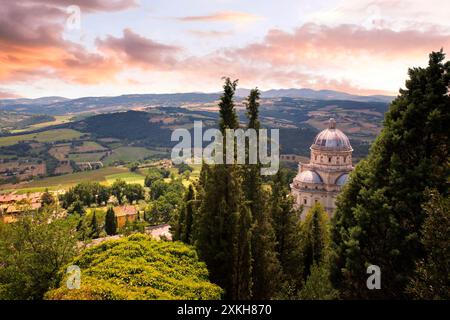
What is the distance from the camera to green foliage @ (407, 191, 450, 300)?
12235 mm

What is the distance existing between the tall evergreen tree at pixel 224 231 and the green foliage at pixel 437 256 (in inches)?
343

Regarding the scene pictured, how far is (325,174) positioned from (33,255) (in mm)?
56539

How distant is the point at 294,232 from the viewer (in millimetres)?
30391

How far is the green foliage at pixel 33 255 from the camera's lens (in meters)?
19.8

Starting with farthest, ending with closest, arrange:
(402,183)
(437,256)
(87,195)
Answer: (87,195), (402,183), (437,256)

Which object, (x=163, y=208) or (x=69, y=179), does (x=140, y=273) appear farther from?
(x=69, y=179)

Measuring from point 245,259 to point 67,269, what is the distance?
8.90m

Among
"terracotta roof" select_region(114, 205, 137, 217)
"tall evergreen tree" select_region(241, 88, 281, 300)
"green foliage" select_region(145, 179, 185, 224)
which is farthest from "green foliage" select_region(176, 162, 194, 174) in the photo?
"tall evergreen tree" select_region(241, 88, 281, 300)

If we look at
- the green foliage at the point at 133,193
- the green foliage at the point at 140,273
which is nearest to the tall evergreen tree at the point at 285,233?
the green foliage at the point at 140,273

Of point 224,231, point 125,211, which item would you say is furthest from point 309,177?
point 224,231

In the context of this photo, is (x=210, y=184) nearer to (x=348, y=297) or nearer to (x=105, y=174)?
(x=348, y=297)

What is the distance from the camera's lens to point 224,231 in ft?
65.6

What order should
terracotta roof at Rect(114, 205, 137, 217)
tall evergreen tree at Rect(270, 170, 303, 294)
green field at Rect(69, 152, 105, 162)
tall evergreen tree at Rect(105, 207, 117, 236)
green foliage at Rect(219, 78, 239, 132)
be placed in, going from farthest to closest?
green field at Rect(69, 152, 105, 162), terracotta roof at Rect(114, 205, 137, 217), tall evergreen tree at Rect(105, 207, 117, 236), tall evergreen tree at Rect(270, 170, 303, 294), green foliage at Rect(219, 78, 239, 132)

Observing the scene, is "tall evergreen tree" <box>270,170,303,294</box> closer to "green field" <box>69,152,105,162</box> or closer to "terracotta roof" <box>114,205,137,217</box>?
"terracotta roof" <box>114,205,137,217</box>
